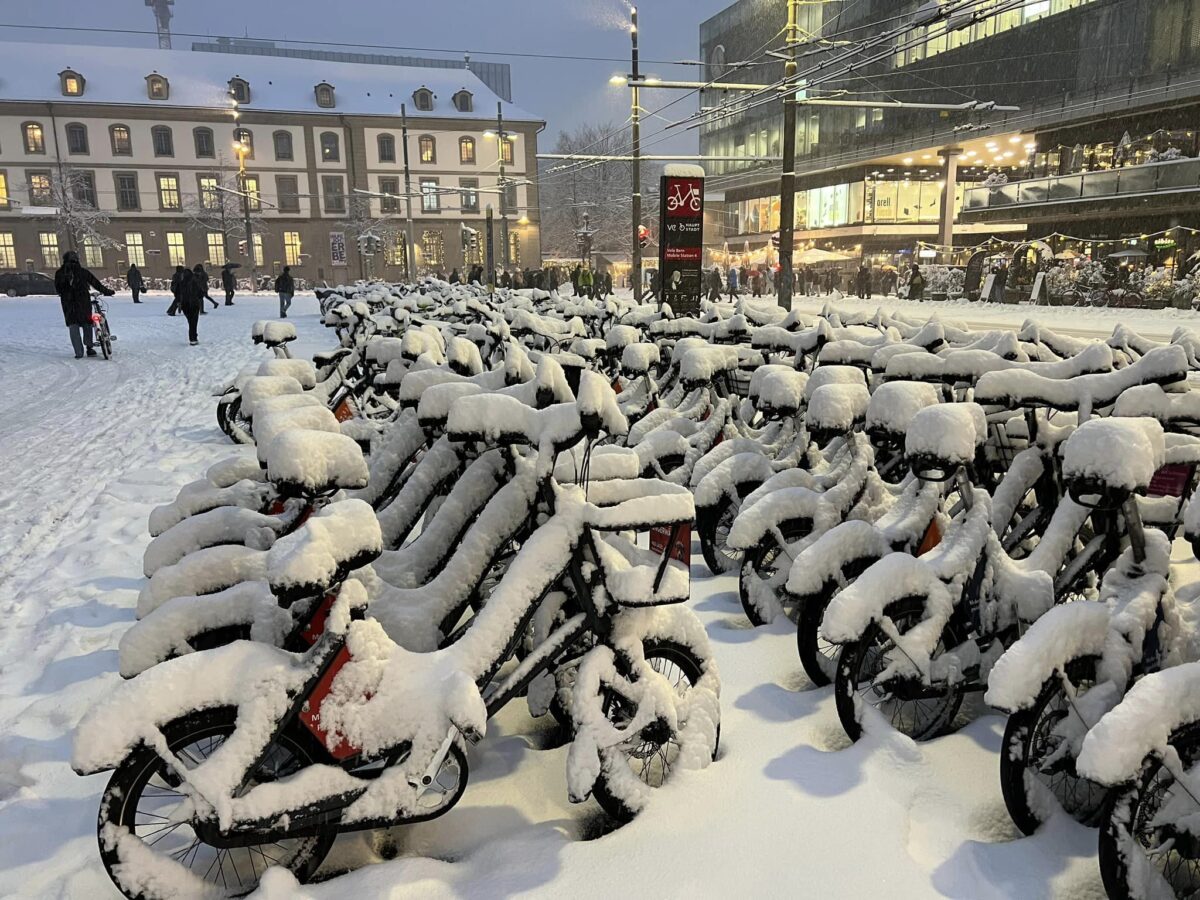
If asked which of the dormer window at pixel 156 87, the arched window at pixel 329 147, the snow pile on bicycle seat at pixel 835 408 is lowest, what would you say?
the snow pile on bicycle seat at pixel 835 408

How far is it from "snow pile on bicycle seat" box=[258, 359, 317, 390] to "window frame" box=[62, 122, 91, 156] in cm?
6203

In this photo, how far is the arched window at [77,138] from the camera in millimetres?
54537

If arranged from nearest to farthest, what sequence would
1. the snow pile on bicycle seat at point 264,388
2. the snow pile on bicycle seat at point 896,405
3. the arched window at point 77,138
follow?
the snow pile on bicycle seat at point 896,405
the snow pile on bicycle seat at point 264,388
the arched window at point 77,138

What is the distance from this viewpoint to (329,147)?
58.6 m

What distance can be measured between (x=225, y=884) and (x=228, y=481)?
211cm

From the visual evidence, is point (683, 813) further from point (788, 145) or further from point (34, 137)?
point (34, 137)

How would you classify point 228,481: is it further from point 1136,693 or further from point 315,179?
point 315,179

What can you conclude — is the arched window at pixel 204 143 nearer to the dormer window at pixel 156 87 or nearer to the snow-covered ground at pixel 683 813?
the dormer window at pixel 156 87

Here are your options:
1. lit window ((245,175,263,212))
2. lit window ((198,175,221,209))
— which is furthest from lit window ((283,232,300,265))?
lit window ((198,175,221,209))

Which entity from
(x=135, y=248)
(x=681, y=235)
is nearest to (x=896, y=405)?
(x=681, y=235)

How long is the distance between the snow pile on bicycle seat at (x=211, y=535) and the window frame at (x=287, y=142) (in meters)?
61.5

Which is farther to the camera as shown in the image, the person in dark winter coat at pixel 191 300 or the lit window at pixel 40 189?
the lit window at pixel 40 189

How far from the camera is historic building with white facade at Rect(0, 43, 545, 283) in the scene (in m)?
54.2

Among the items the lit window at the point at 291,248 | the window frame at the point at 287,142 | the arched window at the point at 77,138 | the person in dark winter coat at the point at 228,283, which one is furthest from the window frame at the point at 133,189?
the person in dark winter coat at the point at 228,283
